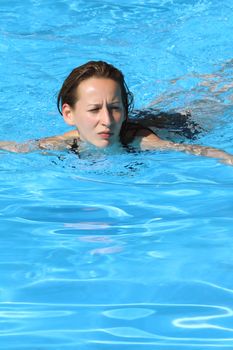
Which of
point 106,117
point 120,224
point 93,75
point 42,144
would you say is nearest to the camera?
point 120,224

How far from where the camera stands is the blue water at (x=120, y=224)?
8.27 feet

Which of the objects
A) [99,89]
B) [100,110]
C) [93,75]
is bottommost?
[100,110]

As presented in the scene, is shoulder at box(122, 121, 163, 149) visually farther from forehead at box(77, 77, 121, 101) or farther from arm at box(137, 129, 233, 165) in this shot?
forehead at box(77, 77, 121, 101)

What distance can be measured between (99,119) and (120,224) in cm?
87

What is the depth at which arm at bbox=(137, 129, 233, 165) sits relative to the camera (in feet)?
12.8

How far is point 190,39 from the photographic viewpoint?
6.85m

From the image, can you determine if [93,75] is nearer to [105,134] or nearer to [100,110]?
[100,110]

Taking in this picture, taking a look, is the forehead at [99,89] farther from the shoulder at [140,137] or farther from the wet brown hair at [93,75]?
the shoulder at [140,137]

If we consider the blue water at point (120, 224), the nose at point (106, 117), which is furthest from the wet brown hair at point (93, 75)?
the blue water at point (120, 224)

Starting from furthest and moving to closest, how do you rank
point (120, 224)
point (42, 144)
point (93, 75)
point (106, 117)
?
point (42, 144) → point (93, 75) → point (106, 117) → point (120, 224)

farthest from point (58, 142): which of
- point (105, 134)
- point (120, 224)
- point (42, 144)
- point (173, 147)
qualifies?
point (120, 224)

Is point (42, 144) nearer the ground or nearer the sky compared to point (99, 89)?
nearer the ground

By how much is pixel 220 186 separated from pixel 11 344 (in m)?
1.71

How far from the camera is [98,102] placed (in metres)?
4.07
